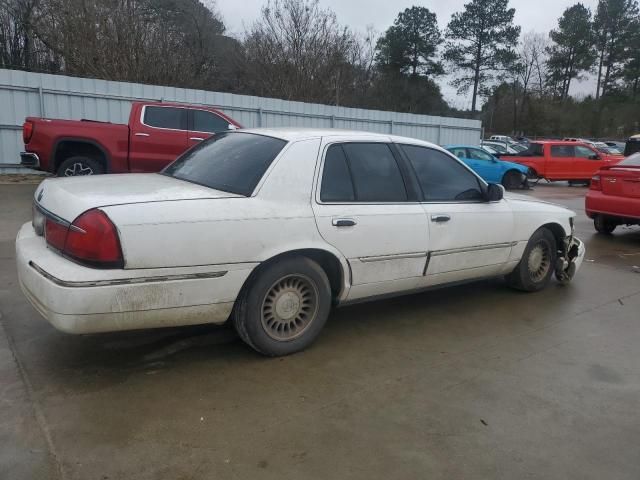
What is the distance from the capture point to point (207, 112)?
9992mm

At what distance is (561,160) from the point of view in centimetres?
1842

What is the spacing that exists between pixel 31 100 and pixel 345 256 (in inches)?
442

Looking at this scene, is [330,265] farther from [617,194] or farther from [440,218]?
[617,194]

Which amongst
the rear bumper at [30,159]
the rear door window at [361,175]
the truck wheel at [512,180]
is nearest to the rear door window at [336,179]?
the rear door window at [361,175]

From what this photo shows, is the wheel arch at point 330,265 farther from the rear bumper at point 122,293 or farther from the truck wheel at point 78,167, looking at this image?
the truck wheel at point 78,167

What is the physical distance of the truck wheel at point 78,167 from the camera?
885 centimetres

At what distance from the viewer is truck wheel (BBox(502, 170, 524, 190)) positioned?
16.1 meters

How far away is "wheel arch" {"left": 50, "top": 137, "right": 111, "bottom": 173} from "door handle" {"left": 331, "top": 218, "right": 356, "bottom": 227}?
22.2ft

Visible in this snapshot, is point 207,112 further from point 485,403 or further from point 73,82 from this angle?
point 485,403

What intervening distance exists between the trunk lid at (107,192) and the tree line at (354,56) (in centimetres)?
1659

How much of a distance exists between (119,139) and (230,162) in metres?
6.18

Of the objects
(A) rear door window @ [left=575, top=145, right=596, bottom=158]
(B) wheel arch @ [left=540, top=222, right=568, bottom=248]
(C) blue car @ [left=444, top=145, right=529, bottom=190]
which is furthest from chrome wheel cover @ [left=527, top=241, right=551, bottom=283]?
(A) rear door window @ [left=575, top=145, right=596, bottom=158]

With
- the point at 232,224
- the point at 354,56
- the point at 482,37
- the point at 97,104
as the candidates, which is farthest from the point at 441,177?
the point at 482,37

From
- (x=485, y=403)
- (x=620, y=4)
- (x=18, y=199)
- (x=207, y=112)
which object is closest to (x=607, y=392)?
(x=485, y=403)
